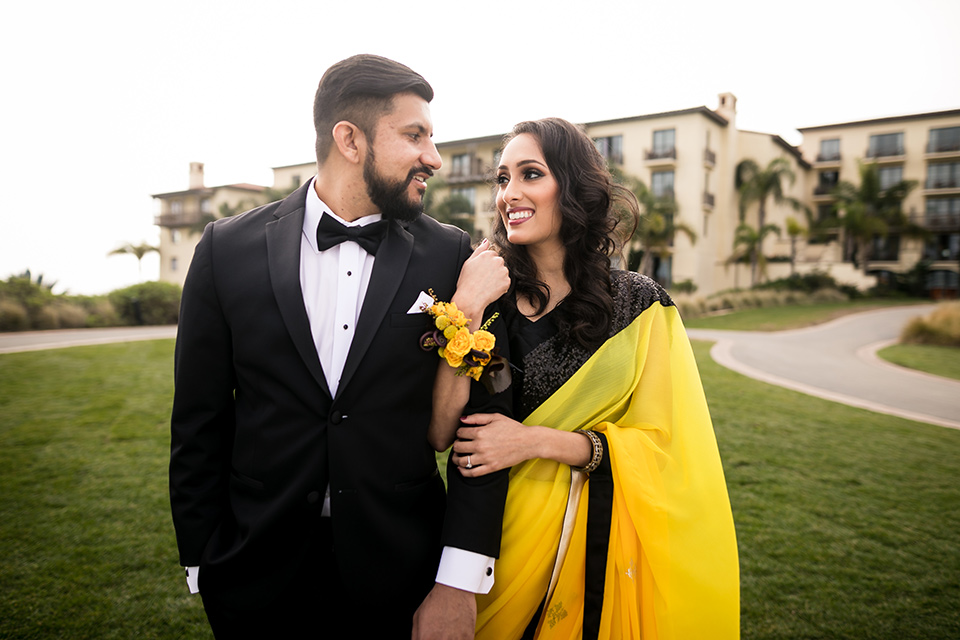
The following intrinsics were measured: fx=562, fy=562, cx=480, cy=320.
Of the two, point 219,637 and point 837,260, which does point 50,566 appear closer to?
point 219,637

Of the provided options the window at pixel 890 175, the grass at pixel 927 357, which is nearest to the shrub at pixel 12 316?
the grass at pixel 927 357

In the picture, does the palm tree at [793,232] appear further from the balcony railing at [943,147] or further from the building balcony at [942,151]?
the balcony railing at [943,147]

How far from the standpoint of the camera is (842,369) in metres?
13.0

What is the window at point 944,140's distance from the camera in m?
41.2

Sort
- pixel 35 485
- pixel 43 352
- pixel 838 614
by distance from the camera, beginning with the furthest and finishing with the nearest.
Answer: pixel 43 352 → pixel 35 485 → pixel 838 614

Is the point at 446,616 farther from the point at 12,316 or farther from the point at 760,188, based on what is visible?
the point at 760,188

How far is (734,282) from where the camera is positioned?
38.2 meters

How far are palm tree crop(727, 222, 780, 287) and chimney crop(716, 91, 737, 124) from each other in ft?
22.7

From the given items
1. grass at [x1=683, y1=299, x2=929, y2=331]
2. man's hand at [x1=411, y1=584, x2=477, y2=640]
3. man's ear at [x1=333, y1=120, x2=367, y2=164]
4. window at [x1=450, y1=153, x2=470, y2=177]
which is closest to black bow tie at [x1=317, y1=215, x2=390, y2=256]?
man's ear at [x1=333, y1=120, x2=367, y2=164]

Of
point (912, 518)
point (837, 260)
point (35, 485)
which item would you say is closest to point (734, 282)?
point (837, 260)

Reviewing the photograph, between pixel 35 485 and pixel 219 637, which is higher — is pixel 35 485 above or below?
below

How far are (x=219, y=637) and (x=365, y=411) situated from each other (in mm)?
976

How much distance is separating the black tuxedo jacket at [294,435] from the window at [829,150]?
52888 millimetres

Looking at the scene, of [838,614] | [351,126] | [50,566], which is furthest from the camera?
[50,566]
